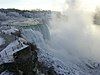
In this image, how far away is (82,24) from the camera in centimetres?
5803

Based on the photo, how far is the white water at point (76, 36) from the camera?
148 feet

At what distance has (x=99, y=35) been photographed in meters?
55.6

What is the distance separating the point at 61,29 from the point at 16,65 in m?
35.9

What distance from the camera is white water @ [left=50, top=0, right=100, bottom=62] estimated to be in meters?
45.1

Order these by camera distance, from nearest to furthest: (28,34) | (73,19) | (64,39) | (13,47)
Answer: (13,47) → (28,34) → (64,39) → (73,19)

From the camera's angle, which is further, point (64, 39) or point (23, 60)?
point (64, 39)

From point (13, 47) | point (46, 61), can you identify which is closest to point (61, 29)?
point (46, 61)

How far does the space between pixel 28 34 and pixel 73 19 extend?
21.5 m

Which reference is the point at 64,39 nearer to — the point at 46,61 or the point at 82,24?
the point at 82,24

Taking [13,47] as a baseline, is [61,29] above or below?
below

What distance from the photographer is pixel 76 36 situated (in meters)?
53.8

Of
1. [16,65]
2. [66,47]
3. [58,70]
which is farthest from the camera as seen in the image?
[66,47]

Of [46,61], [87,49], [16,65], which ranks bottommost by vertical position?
[87,49]

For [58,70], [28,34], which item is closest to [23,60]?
[58,70]
